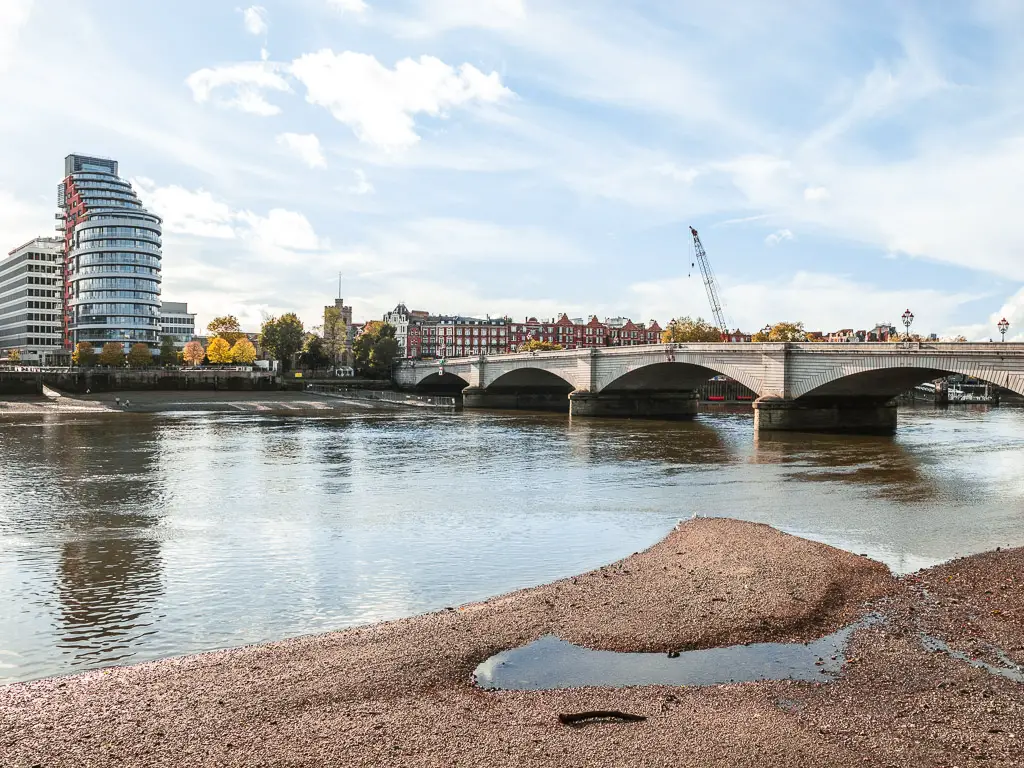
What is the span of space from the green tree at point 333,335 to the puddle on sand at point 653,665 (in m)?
156

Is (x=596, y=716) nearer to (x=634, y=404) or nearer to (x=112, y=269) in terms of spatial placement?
(x=634, y=404)

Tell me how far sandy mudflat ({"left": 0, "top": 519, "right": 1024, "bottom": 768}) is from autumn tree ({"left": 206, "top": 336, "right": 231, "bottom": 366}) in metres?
140

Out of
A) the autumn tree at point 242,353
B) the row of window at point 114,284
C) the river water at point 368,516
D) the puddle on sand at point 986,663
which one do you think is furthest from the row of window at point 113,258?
the puddle on sand at point 986,663

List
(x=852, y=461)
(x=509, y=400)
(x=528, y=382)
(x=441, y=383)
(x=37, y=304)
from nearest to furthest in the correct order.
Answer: (x=852, y=461) < (x=528, y=382) < (x=509, y=400) < (x=441, y=383) < (x=37, y=304)

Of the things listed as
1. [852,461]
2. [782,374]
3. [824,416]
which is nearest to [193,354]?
[782,374]

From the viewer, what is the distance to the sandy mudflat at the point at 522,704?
8461 millimetres

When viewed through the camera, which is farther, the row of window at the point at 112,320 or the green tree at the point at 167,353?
the row of window at the point at 112,320

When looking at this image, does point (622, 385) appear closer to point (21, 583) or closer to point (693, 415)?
point (693, 415)

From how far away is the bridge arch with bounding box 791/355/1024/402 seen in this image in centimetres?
4325

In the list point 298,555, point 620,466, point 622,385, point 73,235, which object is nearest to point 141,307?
point 73,235

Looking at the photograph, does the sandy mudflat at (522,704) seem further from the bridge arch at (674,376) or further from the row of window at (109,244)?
the row of window at (109,244)

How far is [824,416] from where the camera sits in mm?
55969

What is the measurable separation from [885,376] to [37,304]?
17231 cm

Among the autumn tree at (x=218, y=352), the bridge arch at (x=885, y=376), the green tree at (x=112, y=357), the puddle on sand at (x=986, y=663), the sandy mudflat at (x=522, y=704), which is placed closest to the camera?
the sandy mudflat at (x=522, y=704)
